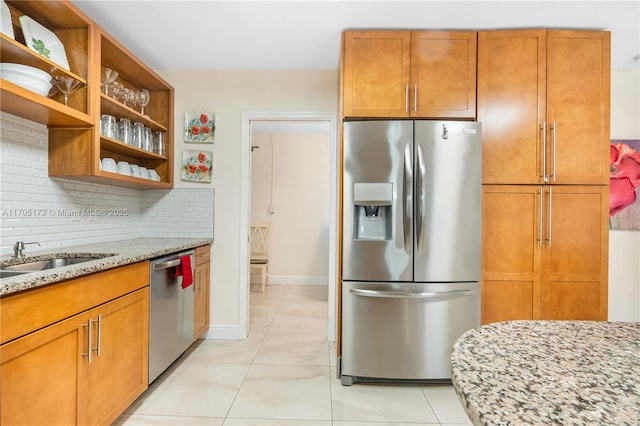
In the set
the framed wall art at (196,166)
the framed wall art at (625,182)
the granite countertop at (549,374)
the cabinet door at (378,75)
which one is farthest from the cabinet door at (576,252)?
the framed wall art at (196,166)

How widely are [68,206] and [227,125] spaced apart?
142cm

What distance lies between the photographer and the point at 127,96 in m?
2.54

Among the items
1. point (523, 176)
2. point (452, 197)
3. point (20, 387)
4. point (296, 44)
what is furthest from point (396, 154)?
point (20, 387)

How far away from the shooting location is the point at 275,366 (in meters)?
2.61

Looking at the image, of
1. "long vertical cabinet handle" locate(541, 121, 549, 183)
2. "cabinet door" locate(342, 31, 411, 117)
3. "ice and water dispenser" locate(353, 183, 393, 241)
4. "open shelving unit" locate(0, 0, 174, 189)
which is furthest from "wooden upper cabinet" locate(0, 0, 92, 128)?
"long vertical cabinet handle" locate(541, 121, 549, 183)

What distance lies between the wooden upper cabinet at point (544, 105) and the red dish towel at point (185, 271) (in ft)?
7.18

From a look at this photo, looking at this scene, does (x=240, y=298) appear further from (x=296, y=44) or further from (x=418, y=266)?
(x=296, y=44)

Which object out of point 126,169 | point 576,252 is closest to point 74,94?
point 126,169

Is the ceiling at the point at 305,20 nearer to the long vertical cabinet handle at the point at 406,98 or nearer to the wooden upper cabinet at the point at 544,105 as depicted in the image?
the wooden upper cabinet at the point at 544,105

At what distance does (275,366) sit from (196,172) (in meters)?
1.79

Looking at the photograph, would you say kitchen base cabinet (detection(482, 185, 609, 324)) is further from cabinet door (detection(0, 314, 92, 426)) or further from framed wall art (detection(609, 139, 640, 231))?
cabinet door (detection(0, 314, 92, 426))

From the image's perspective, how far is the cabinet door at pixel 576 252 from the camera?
2381 mm

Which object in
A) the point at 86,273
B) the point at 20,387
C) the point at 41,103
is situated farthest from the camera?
the point at 41,103

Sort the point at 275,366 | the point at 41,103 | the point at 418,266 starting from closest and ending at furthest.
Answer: the point at 41,103
the point at 418,266
the point at 275,366
